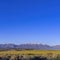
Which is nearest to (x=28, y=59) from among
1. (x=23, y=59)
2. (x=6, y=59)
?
(x=23, y=59)

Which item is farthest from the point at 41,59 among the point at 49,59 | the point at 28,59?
the point at 28,59

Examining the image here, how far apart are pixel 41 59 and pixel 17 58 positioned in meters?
5.50

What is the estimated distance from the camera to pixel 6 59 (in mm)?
39781

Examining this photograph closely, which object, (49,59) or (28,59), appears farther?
(49,59)

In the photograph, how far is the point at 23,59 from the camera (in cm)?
4019

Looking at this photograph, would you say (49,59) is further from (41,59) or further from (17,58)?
(17,58)

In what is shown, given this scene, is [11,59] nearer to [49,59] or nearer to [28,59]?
[28,59]

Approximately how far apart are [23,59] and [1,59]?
416cm

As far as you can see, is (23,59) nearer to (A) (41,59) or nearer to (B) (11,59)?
(B) (11,59)

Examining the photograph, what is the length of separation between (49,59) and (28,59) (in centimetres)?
535

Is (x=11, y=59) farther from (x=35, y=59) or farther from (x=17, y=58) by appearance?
(x=35, y=59)

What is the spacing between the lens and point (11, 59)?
130 ft

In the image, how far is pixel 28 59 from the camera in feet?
132

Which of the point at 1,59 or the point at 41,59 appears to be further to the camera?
the point at 41,59
